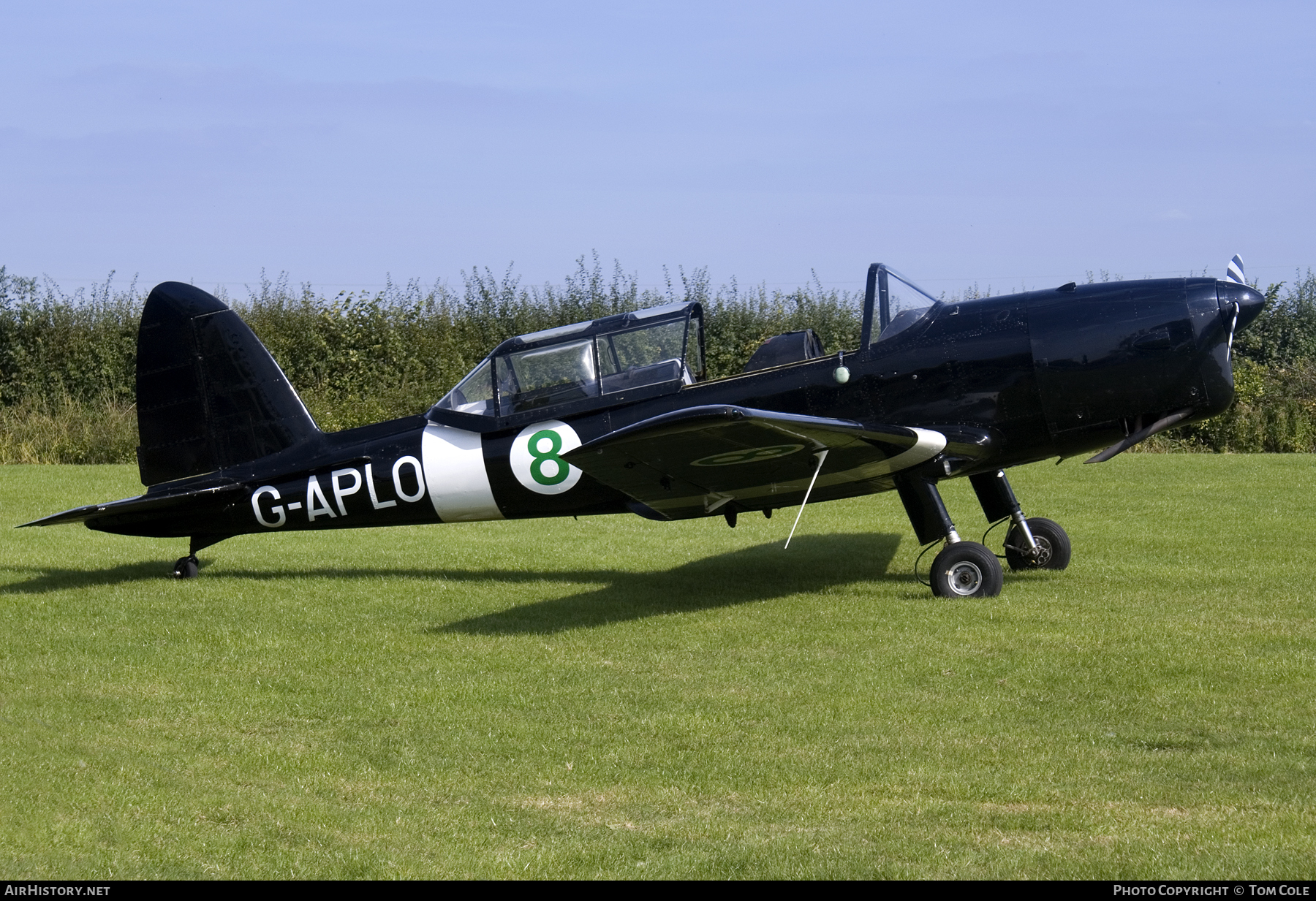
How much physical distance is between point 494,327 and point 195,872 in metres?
20.4

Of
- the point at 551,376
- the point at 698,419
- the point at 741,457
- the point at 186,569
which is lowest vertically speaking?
the point at 186,569

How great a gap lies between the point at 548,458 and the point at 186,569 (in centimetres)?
332

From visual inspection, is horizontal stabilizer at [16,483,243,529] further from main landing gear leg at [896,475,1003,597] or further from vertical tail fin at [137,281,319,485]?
main landing gear leg at [896,475,1003,597]

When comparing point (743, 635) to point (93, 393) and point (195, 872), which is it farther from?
point (93, 393)

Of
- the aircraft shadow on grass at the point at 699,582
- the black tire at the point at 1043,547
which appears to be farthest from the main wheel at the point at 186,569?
the black tire at the point at 1043,547

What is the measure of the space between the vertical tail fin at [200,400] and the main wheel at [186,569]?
0.71m

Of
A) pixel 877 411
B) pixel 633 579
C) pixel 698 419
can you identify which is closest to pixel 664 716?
pixel 698 419

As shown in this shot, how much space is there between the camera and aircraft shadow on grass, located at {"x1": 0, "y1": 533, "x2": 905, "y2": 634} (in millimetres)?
8523

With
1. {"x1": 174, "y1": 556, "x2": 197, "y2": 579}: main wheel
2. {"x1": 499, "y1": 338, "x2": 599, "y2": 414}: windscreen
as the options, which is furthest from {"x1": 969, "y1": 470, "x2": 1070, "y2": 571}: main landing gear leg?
{"x1": 174, "y1": 556, "x2": 197, "y2": 579}: main wheel

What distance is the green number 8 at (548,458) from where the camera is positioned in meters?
9.48

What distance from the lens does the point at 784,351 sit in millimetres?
9539

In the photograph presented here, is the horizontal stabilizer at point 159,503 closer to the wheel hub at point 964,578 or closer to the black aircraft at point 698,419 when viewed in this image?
the black aircraft at point 698,419

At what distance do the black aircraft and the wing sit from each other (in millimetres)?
22

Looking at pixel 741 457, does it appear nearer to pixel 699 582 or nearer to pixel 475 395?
pixel 699 582
